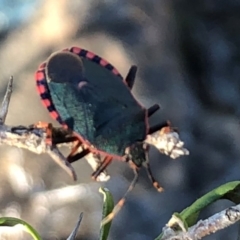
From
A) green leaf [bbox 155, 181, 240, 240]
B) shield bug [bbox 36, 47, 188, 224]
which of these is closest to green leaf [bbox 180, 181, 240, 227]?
green leaf [bbox 155, 181, 240, 240]

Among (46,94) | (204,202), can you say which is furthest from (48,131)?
(204,202)

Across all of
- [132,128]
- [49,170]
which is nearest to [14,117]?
[49,170]

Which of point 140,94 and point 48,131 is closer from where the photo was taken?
point 48,131

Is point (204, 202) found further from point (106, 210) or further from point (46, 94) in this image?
point (46, 94)

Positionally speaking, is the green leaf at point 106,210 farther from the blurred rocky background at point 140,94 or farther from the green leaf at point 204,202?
the blurred rocky background at point 140,94

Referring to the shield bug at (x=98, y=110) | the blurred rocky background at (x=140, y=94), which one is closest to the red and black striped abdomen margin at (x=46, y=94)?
the shield bug at (x=98, y=110)

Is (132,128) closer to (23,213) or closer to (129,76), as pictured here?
(129,76)
